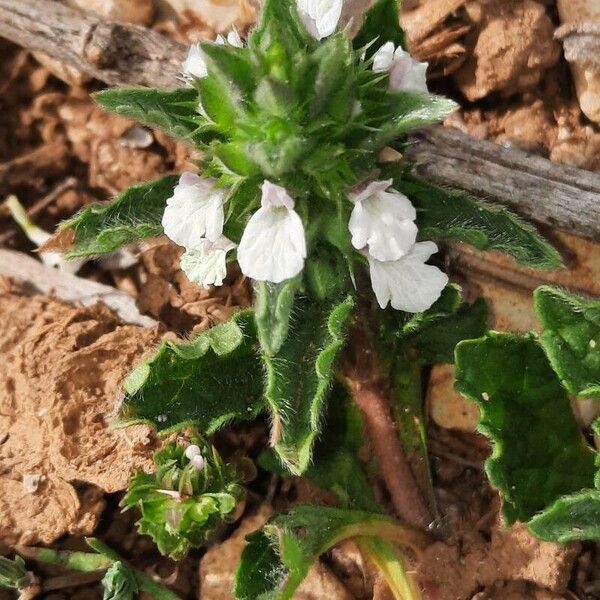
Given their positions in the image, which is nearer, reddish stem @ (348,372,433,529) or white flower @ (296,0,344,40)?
white flower @ (296,0,344,40)

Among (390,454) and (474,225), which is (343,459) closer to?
(390,454)

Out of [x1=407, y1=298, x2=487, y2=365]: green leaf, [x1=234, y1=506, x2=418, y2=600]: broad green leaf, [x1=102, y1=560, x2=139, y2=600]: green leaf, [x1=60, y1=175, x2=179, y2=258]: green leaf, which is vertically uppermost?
[x1=60, y1=175, x2=179, y2=258]: green leaf

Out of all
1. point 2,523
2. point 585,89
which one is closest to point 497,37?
point 585,89

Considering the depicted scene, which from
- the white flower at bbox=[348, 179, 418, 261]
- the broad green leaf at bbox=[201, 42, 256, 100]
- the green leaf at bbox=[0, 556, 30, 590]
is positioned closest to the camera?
the broad green leaf at bbox=[201, 42, 256, 100]

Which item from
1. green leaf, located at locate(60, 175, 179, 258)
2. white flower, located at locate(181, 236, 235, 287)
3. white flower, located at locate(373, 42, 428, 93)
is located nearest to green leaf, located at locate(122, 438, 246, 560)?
white flower, located at locate(181, 236, 235, 287)

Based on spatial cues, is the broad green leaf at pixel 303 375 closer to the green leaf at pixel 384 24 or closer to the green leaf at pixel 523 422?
the green leaf at pixel 523 422

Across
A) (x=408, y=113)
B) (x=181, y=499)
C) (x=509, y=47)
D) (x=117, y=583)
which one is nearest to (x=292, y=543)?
(x=181, y=499)

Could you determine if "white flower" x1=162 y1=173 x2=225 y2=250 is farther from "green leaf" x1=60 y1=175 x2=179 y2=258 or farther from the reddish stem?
the reddish stem
